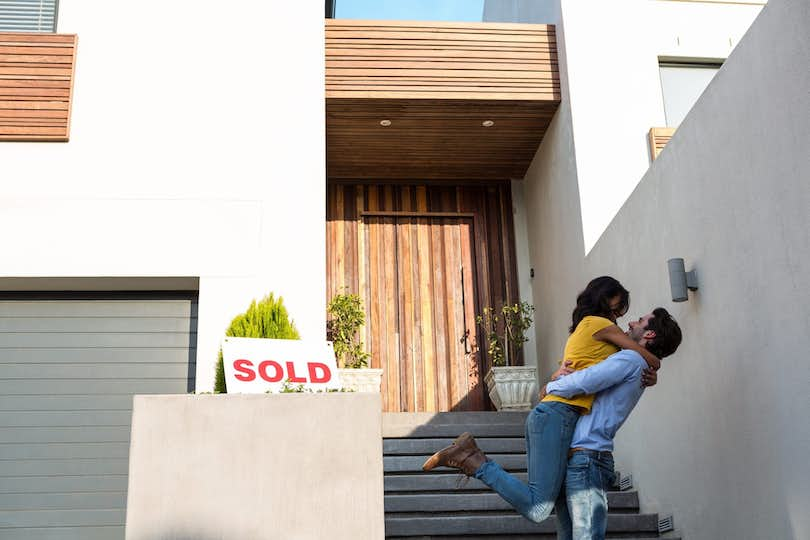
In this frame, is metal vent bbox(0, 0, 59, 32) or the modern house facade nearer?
the modern house facade

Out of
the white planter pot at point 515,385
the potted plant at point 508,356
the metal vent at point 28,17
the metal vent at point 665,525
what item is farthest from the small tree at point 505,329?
the metal vent at point 28,17

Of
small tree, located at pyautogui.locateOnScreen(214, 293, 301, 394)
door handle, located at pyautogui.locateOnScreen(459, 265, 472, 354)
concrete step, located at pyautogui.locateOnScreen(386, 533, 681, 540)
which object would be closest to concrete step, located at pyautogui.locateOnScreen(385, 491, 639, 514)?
concrete step, located at pyautogui.locateOnScreen(386, 533, 681, 540)

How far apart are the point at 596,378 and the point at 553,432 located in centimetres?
27

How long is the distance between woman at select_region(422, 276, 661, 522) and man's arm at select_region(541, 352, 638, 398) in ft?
0.20

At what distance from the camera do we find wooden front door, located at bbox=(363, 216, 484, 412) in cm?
862

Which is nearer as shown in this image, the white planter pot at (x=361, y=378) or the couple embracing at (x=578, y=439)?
the couple embracing at (x=578, y=439)

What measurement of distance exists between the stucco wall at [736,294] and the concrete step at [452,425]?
4.69 ft

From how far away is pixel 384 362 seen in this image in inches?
339

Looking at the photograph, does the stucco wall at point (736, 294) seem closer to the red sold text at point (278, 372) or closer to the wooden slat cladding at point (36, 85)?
the red sold text at point (278, 372)

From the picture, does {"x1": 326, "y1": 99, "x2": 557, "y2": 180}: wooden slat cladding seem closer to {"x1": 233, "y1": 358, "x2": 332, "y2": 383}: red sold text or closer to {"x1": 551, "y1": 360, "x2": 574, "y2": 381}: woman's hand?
{"x1": 233, "y1": 358, "x2": 332, "y2": 383}: red sold text

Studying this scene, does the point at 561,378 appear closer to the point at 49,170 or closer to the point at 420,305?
the point at 49,170

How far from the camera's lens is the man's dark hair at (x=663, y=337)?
3691 mm

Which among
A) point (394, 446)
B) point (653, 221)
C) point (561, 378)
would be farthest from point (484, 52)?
point (561, 378)

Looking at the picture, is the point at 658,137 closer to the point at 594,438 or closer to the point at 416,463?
the point at 416,463
